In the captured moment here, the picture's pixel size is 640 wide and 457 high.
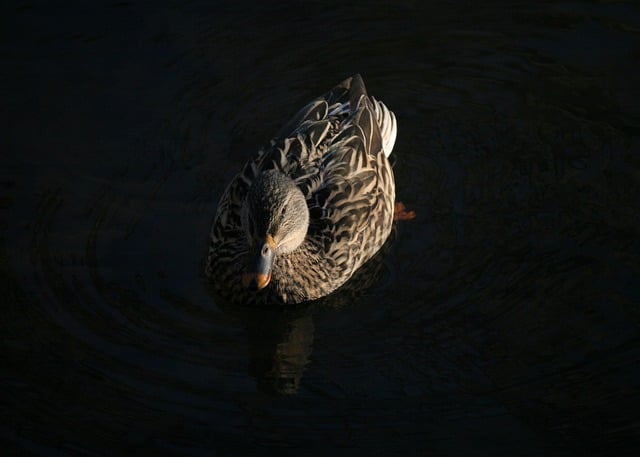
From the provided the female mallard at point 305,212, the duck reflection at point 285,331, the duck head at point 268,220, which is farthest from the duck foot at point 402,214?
the duck head at point 268,220

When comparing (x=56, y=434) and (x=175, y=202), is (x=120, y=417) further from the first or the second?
(x=175, y=202)

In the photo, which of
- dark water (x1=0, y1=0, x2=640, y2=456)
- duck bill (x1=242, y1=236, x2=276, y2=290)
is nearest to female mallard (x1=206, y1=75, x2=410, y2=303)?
duck bill (x1=242, y1=236, x2=276, y2=290)

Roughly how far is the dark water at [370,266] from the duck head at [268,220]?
0.51 m

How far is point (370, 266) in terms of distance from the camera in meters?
8.52

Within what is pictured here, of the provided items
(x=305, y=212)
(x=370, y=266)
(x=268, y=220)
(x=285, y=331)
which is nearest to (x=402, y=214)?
(x=370, y=266)

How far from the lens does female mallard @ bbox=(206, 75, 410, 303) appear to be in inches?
301

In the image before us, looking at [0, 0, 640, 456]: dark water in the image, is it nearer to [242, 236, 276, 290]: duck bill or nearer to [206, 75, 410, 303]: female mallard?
[206, 75, 410, 303]: female mallard

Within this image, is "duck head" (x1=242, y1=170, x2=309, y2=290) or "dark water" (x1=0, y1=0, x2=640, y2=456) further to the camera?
"duck head" (x1=242, y1=170, x2=309, y2=290)

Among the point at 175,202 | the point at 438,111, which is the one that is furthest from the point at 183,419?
the point at 438,111

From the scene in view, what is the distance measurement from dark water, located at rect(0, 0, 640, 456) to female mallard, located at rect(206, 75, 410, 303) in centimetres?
19

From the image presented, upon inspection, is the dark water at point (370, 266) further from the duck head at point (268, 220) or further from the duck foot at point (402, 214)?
the duck head at point (268, 220)

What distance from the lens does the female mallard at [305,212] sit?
765 cm

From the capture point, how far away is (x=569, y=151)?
9328 mm

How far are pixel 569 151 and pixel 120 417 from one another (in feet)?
14.3
